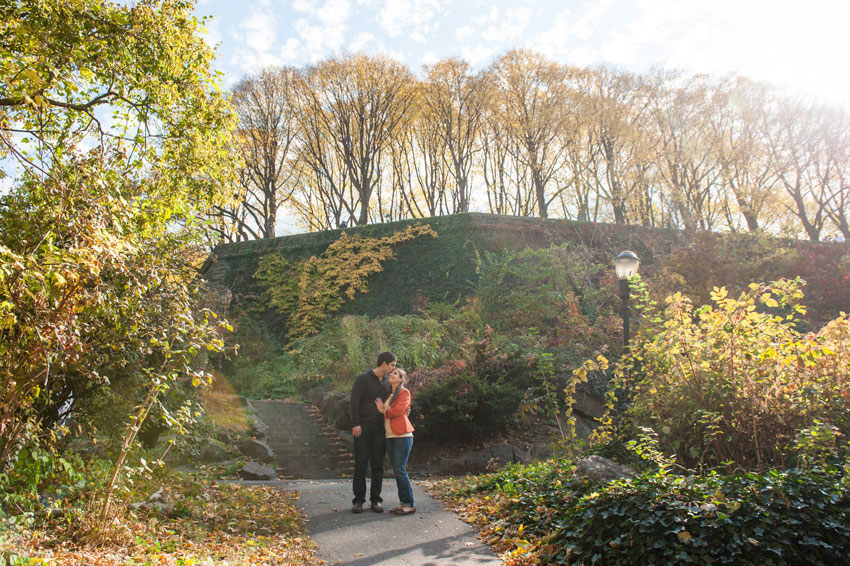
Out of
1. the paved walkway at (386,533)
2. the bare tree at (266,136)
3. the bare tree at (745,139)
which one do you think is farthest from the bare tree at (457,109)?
the paved walkway at (386,533)

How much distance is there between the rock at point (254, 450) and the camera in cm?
1000

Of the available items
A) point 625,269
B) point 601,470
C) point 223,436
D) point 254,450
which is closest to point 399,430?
point 601,470

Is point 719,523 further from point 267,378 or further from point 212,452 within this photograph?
point 267,378

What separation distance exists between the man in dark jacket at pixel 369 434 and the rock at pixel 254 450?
4991mm

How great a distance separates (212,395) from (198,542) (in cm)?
807

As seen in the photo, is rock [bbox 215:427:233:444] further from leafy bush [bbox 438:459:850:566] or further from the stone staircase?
leafy bush [bbox 438:459:850:566]

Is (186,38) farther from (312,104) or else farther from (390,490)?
(312,104)

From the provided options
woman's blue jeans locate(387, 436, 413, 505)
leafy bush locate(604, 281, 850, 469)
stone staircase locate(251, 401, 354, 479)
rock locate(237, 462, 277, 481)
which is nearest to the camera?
leafy bush locate(604, 281, 850, 469)

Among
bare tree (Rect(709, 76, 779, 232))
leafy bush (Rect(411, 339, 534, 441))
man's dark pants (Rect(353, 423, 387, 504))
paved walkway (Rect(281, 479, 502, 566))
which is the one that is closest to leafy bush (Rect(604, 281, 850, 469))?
paved walkway (Rect(281, 479, 502, 566))

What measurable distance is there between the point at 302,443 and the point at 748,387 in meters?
8.76

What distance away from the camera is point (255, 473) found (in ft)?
28.4

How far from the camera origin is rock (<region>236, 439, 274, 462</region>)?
32.8 ft

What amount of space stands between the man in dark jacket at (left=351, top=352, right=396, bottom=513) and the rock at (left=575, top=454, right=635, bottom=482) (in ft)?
6.33

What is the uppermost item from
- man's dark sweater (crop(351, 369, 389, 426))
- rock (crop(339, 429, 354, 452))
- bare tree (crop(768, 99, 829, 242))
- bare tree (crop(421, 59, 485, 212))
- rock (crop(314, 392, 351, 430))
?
bare tree (crop(421, 59, 485, 212))
